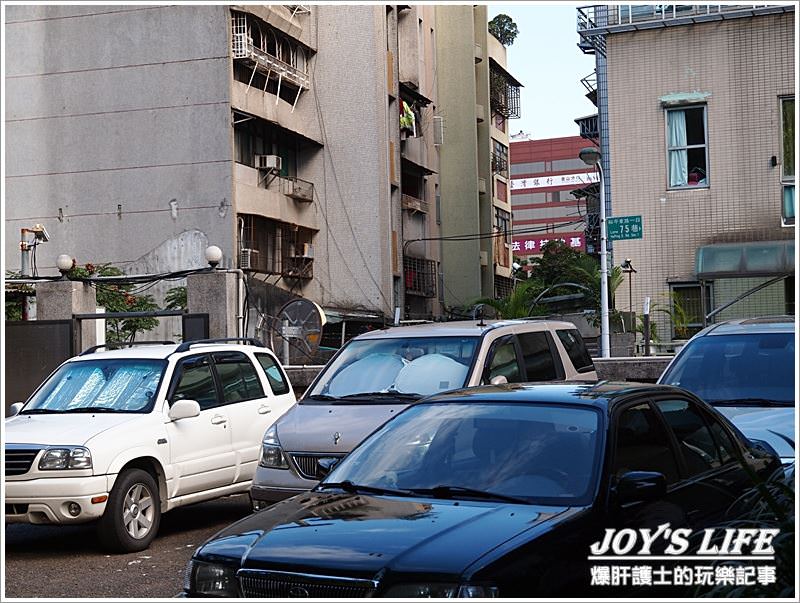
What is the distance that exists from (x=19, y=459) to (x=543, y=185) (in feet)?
388

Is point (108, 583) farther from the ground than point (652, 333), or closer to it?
closer to it

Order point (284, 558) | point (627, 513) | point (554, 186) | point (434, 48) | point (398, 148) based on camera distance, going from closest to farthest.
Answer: point (284, 558) < point (627, 513) < point (398, 148) < point (434, 48) < point (554, 186)

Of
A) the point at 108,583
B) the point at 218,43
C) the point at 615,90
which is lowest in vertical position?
the point at 108,583

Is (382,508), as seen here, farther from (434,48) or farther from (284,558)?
(434,48)

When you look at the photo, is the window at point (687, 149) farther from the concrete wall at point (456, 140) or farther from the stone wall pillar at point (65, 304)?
the concrete wall at point (456, 140)

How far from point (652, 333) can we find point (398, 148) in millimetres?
19136

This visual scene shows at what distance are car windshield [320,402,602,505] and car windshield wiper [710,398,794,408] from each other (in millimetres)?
3949

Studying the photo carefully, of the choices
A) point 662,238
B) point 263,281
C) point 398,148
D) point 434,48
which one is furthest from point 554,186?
point 662,238

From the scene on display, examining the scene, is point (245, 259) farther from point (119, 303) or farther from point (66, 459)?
point (66, 459)

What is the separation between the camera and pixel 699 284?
942 inches

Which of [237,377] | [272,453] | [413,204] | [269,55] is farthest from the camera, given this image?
Answer: [413,204]

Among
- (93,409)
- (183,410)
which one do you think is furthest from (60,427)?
(183,410)

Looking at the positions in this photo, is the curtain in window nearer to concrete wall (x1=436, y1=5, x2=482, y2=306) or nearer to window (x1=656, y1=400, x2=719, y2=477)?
window (x1=656, y1=400, x2=719, y2=477)

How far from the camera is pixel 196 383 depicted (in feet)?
36.2
